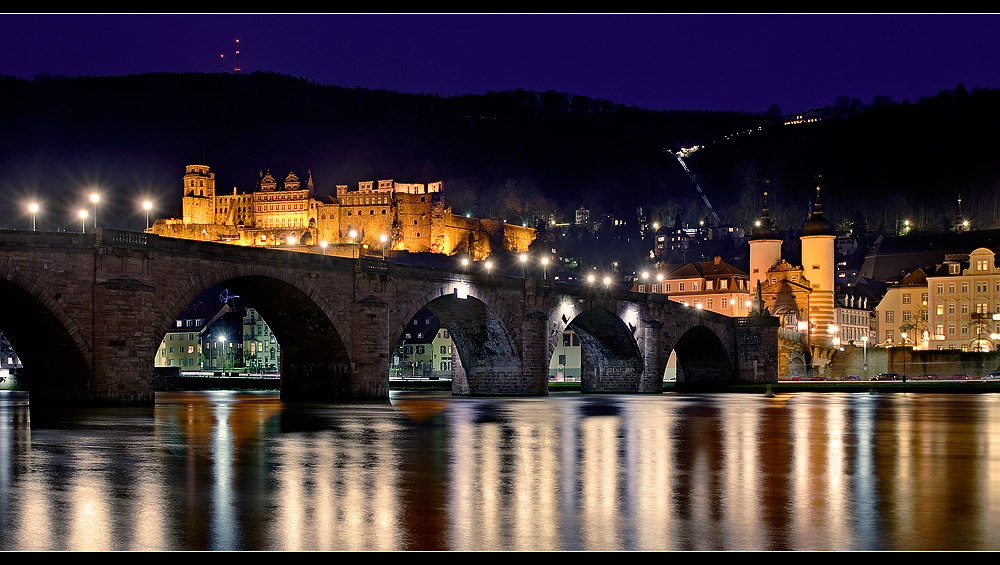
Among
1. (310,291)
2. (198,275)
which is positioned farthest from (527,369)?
(198,275)

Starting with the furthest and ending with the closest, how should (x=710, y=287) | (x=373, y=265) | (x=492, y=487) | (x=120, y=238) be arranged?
(x=710, y=287), (x=373, y=265), (x=120, y=238), (x=492, y=487)

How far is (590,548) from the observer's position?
12.5 meters

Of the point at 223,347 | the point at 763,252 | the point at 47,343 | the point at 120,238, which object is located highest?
the point at 763,252

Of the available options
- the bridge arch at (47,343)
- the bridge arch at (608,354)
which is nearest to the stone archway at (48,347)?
the bridge arch at (47,343)

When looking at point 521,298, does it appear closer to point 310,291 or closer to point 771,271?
point 310,291

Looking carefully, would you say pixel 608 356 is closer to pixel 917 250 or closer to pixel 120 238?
pixel 120 238

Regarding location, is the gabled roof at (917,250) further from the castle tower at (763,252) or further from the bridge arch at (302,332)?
the bridge arch at (302,332)

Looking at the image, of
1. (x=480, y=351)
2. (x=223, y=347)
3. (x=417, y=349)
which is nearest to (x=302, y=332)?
(x=480, y=351)

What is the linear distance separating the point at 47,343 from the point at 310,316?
14.8 metres

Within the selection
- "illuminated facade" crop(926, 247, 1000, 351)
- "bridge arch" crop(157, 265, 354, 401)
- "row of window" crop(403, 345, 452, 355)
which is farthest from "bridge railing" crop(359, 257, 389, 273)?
"illuminated facade" crop(926, 247, 1000, 351)

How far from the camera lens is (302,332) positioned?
56031 mm

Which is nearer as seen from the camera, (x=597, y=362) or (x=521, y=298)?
(x=521, y=298)

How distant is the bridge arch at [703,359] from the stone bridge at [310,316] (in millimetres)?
1727
